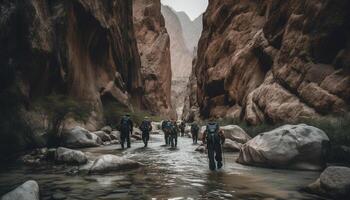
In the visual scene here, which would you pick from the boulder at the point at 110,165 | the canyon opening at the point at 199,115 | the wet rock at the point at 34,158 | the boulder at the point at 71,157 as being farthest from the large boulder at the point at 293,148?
the wet rock at the point at 34,158

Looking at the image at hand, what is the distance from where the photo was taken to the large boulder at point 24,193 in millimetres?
6174

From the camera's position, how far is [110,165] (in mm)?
10844

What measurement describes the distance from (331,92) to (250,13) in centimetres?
2024

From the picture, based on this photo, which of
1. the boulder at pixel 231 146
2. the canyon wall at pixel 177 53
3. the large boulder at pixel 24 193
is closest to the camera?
the large boulder at pixel 24 193

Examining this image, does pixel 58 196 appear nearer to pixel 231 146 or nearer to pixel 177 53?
pixel 231 146

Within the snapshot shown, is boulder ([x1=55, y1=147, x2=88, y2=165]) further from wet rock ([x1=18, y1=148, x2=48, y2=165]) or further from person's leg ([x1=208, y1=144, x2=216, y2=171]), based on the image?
person's leg ([x1=208, y1=144, x2=216, y2=171])

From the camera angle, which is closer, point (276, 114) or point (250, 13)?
point (276, 114)

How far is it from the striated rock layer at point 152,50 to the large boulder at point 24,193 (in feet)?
228

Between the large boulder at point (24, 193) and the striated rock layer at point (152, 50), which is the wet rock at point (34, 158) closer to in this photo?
the large boulder at point (24, 193)

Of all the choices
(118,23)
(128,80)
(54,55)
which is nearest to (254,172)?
(54,55)

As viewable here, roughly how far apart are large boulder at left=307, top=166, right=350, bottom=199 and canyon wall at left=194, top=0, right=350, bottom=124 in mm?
10418

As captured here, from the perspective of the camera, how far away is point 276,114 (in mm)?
20453

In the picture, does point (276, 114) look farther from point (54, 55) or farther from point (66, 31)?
point (66, 31)

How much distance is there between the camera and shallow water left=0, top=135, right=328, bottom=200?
7.52 metres
